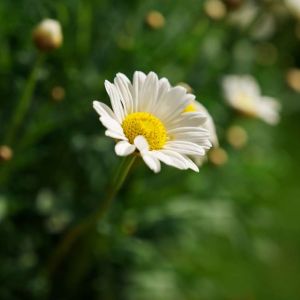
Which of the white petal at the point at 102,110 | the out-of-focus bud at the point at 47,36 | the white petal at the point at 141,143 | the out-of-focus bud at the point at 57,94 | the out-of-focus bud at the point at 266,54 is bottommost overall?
the white petal at the point at 141,143

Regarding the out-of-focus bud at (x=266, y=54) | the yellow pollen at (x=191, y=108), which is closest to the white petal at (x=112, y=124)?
the yellow pollen at (x=191, y=108)

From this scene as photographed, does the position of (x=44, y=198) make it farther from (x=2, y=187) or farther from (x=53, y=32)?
(x=53, y=32)

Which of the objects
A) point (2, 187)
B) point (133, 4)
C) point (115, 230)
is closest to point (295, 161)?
point (133, 4)

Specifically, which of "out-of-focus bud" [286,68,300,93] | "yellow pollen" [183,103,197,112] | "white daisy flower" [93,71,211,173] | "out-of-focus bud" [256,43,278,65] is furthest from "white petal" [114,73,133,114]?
"out-of-focus bud" [256,43,278,65]

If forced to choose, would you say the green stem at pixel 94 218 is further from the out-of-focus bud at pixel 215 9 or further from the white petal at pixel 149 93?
the out-of-focus bud at pixel 215 9

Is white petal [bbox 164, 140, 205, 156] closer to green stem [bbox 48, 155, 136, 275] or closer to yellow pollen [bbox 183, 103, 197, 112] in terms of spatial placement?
green stem [bbox 48, 155, 136, 275]

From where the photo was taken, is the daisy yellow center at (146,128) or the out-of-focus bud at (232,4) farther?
the out-of-focus bud at (232,4)

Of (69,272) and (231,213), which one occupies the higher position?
(231,213)
